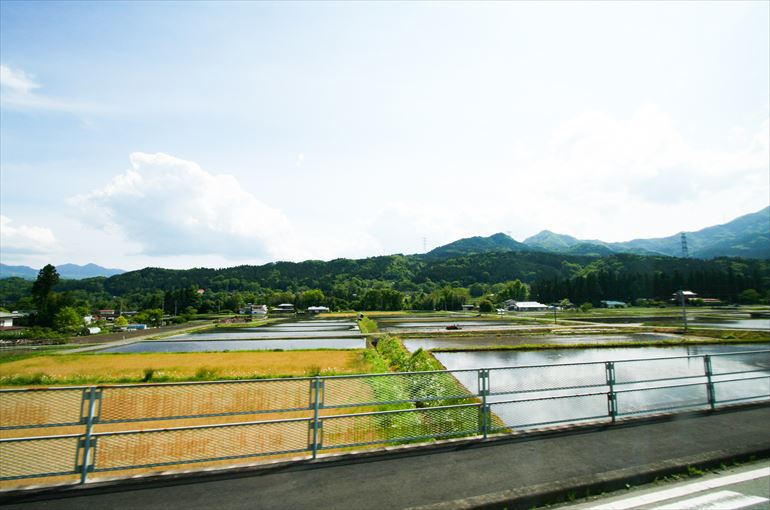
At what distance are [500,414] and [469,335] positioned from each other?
3668cm

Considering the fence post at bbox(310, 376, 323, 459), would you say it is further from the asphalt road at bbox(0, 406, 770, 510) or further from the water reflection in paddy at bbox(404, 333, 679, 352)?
the water reflection in paddy at bbox(404, 333, 679, 352)

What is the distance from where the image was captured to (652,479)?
21.1ft

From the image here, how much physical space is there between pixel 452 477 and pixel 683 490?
3.54m

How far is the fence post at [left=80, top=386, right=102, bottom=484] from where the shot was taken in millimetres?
6222

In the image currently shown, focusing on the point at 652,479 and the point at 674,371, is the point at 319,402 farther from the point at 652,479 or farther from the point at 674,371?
the point at 674,371

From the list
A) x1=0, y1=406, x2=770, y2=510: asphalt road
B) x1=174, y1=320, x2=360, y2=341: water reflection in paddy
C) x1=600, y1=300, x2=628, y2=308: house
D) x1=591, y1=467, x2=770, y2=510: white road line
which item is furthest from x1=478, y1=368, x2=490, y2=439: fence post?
x1=600, y1=300, x2=628, y2=308: house

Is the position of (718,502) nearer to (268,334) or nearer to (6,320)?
(268,334)

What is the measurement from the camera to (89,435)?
642 centimetres

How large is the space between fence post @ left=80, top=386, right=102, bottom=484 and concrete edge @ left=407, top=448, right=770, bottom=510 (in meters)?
5.19

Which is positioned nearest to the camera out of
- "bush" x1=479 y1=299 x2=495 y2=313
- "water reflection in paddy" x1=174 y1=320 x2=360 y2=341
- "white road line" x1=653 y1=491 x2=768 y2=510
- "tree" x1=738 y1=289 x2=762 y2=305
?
"white road line" x1=653 y1=491 x2=768 y2=510

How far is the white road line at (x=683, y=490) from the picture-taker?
565 centimetres

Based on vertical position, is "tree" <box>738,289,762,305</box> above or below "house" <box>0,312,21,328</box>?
above

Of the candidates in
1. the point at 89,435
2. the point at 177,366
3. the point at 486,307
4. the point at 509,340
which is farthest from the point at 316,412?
the point at 486,307

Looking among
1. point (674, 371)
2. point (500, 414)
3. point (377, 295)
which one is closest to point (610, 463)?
point (500, 414)
